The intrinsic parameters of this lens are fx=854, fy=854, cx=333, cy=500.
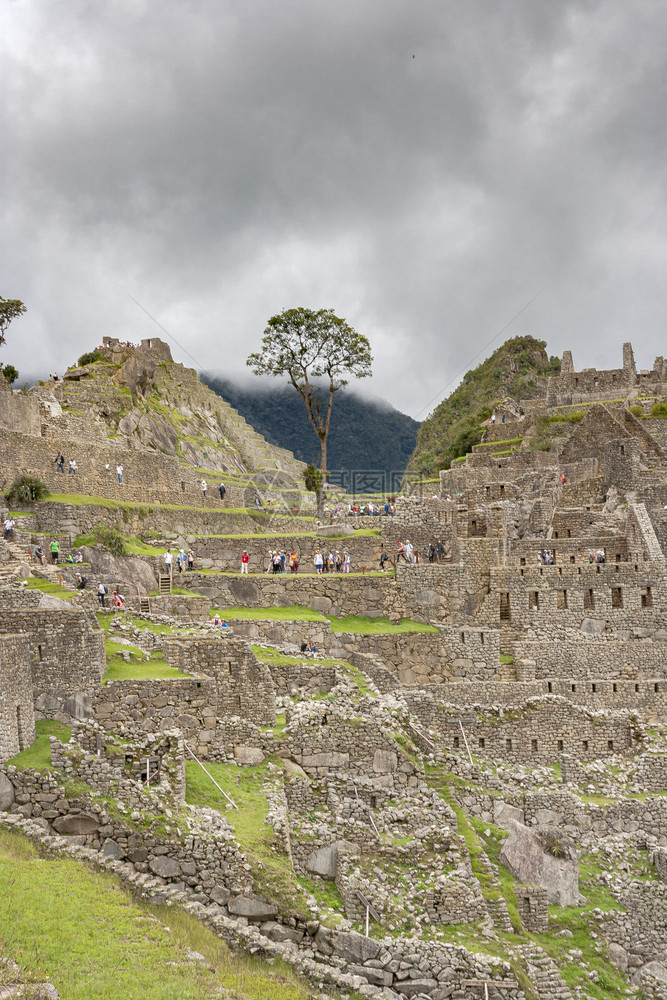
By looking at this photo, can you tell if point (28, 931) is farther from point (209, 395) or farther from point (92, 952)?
point (209, 395)

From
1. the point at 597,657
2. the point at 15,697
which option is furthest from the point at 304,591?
the point at 15,697

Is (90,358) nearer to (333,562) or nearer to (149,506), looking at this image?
(149,506)

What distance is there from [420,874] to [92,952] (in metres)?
7.41

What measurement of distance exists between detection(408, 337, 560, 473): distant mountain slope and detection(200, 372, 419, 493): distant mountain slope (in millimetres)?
4011

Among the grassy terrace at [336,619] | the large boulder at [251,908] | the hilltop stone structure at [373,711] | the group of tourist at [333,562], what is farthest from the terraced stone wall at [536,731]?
the large boulder at [251,908]

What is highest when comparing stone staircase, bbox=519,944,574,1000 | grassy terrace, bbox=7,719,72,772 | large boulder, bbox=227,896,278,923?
grassy terrace, bbox=7,719,72,772

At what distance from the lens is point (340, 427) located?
2847 inches

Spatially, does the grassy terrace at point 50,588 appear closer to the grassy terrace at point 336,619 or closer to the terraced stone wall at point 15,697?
the terraced stone wall at point 15,697

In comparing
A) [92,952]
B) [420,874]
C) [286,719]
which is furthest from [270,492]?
[92,952]

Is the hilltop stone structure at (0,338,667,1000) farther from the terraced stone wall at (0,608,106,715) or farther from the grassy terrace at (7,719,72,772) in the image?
the grassy terrace at (7,719,72,772)

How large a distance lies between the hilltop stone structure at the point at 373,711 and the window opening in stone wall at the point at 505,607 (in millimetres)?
52

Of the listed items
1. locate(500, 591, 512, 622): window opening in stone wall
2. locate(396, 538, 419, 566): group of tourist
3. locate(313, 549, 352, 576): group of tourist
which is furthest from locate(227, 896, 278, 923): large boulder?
locate(396, 538, 419, 566): group of tourist

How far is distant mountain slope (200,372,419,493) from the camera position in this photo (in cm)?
7100

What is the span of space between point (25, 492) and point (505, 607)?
628 inches
